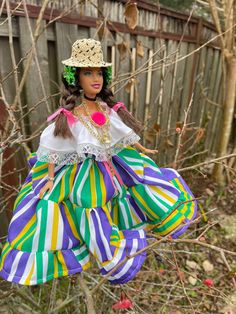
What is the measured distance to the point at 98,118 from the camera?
1.00m

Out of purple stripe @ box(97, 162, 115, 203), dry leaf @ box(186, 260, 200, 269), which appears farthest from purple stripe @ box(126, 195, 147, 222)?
dry leaf @ box(186, 260, 200, 269)

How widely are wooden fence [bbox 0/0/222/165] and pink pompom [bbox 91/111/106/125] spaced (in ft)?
1.08

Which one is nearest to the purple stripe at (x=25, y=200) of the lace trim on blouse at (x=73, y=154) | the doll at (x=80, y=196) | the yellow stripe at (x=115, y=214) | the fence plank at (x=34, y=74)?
the doll at (x=80, y=196)

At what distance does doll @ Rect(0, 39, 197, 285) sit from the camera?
3.01ft

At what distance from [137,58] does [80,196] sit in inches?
65.3

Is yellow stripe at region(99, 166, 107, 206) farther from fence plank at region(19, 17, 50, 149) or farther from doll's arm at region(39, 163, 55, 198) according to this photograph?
fence plank at region(19, 17, 50, 149)

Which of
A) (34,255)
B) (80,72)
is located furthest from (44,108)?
(34,255)

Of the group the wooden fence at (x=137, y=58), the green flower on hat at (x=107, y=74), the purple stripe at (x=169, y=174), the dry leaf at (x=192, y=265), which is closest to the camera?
the green flower on hat at (x=107, y=74)

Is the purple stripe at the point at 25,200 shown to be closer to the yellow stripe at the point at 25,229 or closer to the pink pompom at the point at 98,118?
the yellow stripe at the point at 25,229

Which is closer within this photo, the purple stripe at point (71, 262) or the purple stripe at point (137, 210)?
the purple stripe at point (71, 262)

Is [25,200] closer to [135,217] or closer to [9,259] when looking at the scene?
[9,259]

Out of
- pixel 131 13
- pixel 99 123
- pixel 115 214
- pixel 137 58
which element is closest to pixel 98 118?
pixel 99 123

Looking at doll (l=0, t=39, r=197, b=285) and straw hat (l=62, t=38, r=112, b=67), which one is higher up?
straw hat (l=62, t=38, r=112, b=67)

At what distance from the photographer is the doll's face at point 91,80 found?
3.12 feet
